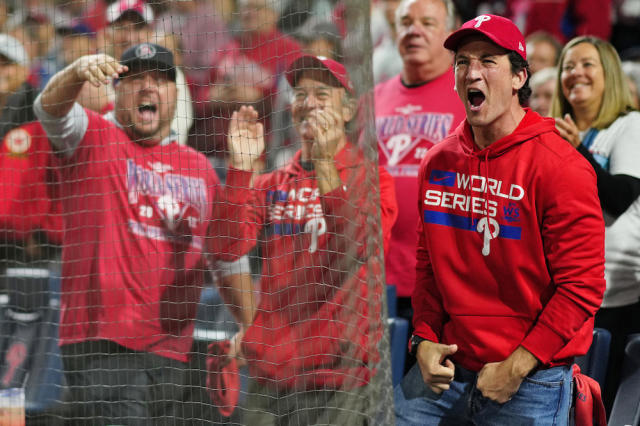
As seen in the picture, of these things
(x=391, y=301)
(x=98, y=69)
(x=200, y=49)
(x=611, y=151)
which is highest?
(x=200, y=49)

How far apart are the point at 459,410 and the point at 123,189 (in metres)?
1.56

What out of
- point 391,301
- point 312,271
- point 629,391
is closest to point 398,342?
point 391,301

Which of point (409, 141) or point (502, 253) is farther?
point (409, 141)

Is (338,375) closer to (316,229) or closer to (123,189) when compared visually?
(316,229)

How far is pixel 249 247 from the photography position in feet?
9.47

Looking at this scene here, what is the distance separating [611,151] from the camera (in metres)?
3.06

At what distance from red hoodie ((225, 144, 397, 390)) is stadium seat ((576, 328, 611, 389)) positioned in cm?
85

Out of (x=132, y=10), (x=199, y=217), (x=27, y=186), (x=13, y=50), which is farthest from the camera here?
(x=13, y=50)

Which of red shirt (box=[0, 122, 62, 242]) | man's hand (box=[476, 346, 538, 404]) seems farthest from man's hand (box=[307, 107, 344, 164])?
red shirt (box=[0, 122, 62, 242])

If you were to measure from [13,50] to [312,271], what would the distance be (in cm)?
208

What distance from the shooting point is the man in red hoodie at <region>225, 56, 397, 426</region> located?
2.50 metres

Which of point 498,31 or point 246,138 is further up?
point 498,31

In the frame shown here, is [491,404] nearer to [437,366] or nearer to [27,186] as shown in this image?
[437,366]

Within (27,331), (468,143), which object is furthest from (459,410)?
(27,331)
